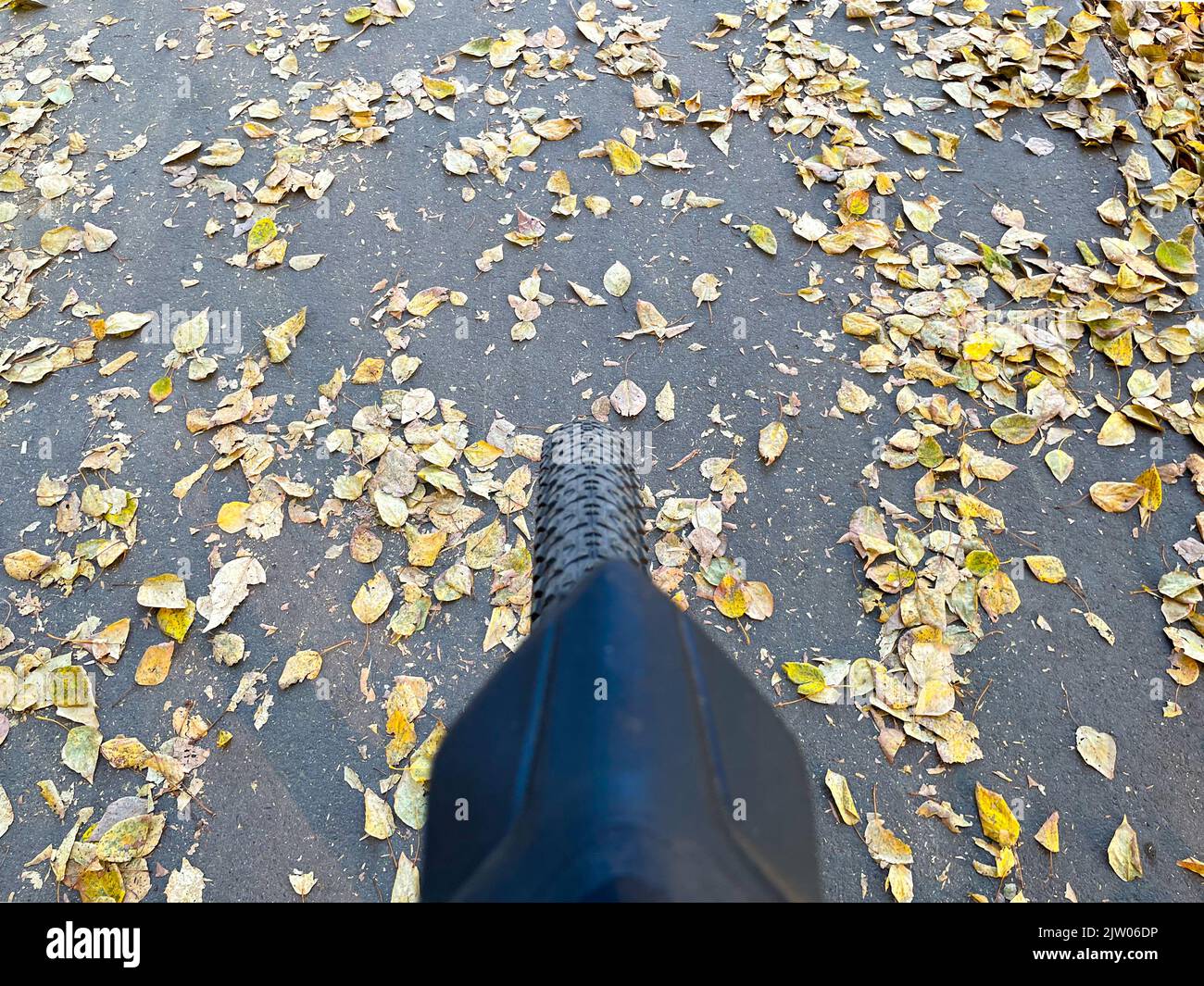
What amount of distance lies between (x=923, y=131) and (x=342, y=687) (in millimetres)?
3086

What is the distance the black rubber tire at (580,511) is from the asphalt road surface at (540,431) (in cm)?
44

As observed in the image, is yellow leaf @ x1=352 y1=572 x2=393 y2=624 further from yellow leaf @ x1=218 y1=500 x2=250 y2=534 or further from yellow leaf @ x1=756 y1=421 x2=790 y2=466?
yellow leaf @ x1=756 y1=421 x2=790 y2=466

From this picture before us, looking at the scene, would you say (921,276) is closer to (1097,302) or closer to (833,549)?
(1097,302)

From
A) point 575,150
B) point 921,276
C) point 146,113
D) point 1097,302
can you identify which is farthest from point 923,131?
point 146,113

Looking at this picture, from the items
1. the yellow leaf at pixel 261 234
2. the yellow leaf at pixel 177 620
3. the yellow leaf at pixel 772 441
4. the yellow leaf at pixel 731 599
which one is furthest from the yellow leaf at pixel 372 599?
the yellow leaf at pixel 261 234

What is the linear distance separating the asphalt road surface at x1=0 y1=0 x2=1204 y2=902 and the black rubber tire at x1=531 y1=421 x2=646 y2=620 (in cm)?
44

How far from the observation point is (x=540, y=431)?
2600mm

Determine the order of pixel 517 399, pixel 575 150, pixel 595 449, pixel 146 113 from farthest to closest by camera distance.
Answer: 1. pixel 146 113
2. pixel 575 150
3. pixel 517 399
4. pixel 595 449

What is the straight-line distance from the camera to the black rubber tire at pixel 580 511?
A: 5.73ft

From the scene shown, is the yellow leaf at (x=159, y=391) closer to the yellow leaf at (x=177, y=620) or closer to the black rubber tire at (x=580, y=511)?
the yellow leaf at (x=177, y=620)

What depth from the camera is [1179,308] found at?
2.75 m

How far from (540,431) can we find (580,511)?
81cm

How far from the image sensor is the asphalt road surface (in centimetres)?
199

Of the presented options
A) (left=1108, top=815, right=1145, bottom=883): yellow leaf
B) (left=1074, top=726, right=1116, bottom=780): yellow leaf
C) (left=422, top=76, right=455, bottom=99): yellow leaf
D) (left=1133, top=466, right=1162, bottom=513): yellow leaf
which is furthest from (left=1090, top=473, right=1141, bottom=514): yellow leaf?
(left=422, top=76, right=455, bottom=99): yellow leaf
